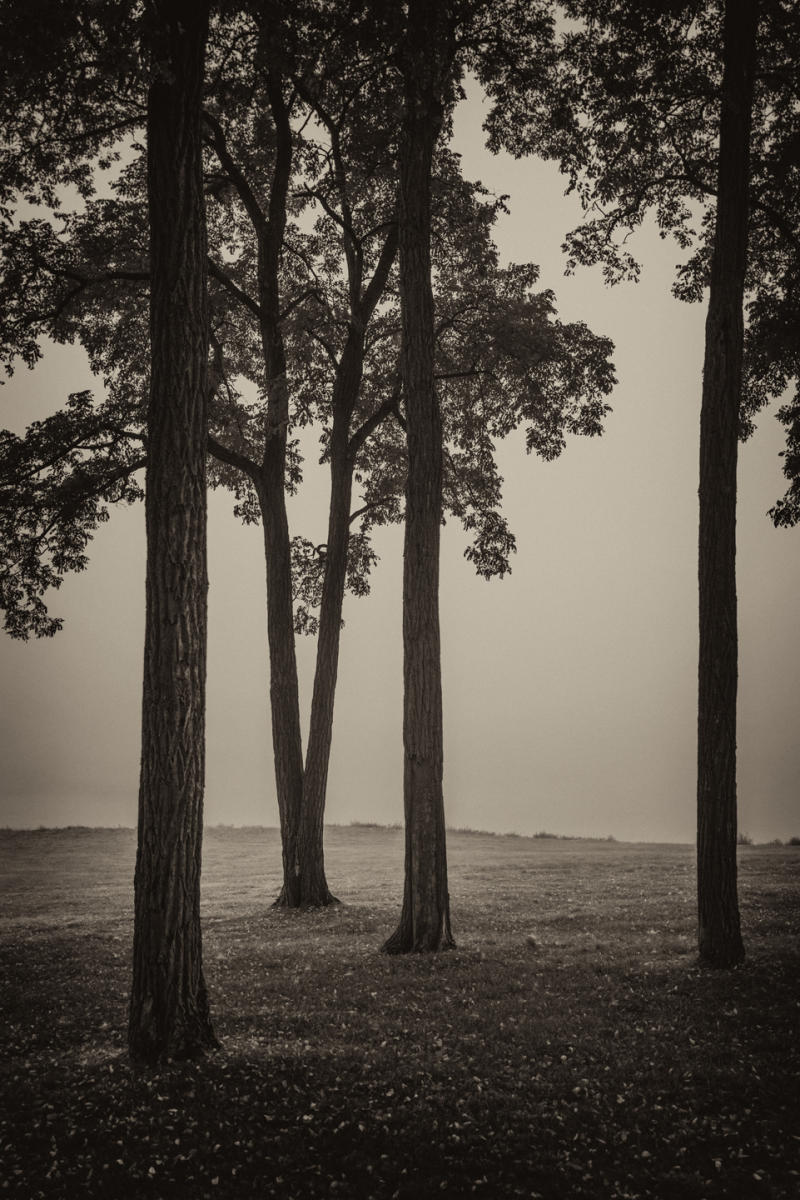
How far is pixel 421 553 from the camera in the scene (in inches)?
413

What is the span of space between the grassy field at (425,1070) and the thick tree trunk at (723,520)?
1.01 meters

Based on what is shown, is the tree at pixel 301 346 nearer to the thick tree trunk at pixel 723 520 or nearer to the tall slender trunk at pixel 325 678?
the tall slender trunk at pixel 325 678

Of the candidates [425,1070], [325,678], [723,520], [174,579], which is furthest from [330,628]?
[425,1070]

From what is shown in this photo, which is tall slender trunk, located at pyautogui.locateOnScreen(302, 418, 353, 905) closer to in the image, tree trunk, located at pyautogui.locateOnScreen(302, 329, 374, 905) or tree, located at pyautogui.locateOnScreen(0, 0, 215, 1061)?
tree trunk, located at pyautogui.locateOnScreen(302, 329, 374, 905)

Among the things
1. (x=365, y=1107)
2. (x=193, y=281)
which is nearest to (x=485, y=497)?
(x=193, y=281)

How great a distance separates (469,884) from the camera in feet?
57.4

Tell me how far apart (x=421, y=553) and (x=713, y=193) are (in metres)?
7.47

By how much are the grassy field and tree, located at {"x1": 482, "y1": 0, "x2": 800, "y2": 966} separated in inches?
85.4

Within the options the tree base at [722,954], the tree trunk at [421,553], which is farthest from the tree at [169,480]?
the tree base at [722,954]

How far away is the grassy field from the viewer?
453cm

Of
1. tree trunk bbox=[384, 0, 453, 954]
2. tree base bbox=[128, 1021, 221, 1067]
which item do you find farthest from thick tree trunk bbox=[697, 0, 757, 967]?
tree base bbox=[128, 1021, 221, 1067]

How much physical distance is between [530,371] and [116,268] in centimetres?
→ 816

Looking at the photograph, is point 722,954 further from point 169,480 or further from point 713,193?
point 713,193

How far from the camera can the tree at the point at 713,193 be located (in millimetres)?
9102
